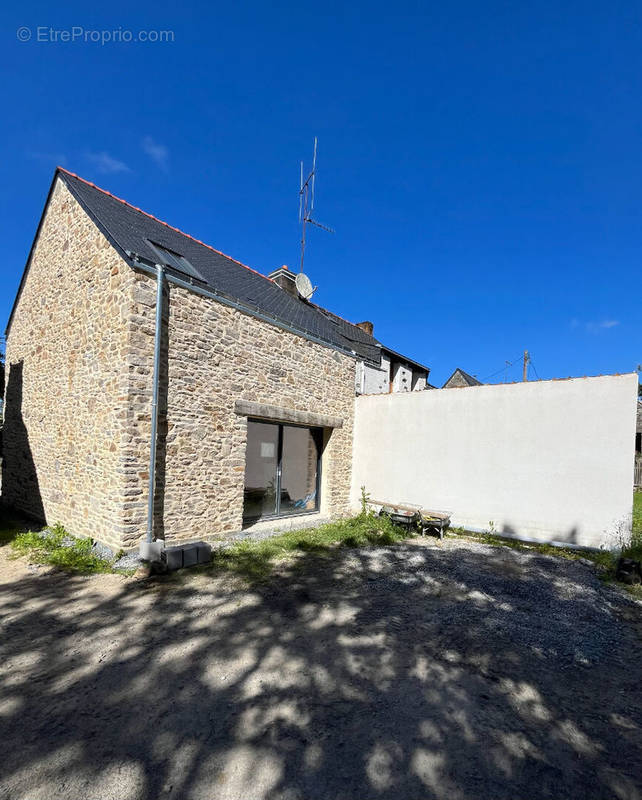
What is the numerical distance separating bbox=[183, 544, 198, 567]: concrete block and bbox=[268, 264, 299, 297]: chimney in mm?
9760

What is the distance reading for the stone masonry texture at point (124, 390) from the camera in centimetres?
614

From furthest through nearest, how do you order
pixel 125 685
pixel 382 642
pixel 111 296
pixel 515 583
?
pixel 111 296 < pixel 515 583 < pixel 382 642 < pixel 125 685

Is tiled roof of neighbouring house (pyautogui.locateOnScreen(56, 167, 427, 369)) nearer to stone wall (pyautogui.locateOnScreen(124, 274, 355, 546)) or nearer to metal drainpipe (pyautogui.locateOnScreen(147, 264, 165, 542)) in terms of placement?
metal drainpipe (pyautogui.locateOnScreen(147, 264, 165, 542))

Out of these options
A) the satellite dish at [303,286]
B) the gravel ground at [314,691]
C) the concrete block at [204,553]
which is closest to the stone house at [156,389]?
the concrete block at [204,553]

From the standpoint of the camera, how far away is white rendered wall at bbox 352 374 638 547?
7.23m

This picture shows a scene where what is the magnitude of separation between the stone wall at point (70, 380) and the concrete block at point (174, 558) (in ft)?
3.03

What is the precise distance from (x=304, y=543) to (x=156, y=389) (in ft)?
12.8

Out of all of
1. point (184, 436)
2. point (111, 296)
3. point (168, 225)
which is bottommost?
point (184, 436)

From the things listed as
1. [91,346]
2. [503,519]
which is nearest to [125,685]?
[91,346]

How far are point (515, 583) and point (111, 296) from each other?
7974 mm

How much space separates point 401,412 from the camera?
991 centimetres

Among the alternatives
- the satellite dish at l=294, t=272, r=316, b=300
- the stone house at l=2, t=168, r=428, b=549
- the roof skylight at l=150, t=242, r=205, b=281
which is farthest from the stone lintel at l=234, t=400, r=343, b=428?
the satellite dish at l=294, t=272, r=316, b=300

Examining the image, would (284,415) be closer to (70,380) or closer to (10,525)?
(70,380)

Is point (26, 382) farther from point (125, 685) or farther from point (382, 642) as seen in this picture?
point (382, 642)
